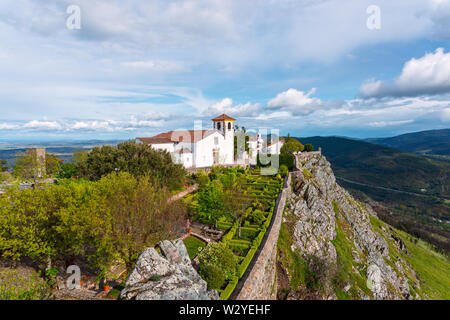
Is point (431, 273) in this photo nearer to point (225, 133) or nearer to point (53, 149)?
point (225, 133)

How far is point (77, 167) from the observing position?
35.2 meters

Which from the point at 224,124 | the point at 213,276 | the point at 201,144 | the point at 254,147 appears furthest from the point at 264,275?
the point at 254,147

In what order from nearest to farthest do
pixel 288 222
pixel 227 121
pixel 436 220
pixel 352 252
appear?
pixel 288 222, pixel 352 252, pixel 227 121, pixel 436 220

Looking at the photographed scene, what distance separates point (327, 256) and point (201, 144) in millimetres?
38640

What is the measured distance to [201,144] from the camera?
58.9 meters

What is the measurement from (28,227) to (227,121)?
53904 millimetres

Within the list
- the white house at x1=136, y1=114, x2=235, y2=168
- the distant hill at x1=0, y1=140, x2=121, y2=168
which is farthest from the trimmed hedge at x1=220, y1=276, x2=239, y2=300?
the white house at x1=136, y1=114, x2=235, y2=168

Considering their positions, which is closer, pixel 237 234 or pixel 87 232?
pixel 87 232

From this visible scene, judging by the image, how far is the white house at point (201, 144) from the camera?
5769 centimetres

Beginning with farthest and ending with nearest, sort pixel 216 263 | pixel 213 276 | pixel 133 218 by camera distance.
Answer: pixel 133 218, pixel 216 263, pixel 213 276

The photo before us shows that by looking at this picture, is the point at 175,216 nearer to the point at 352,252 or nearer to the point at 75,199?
the point at 75,199

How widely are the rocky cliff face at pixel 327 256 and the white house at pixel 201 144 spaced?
905 inches
